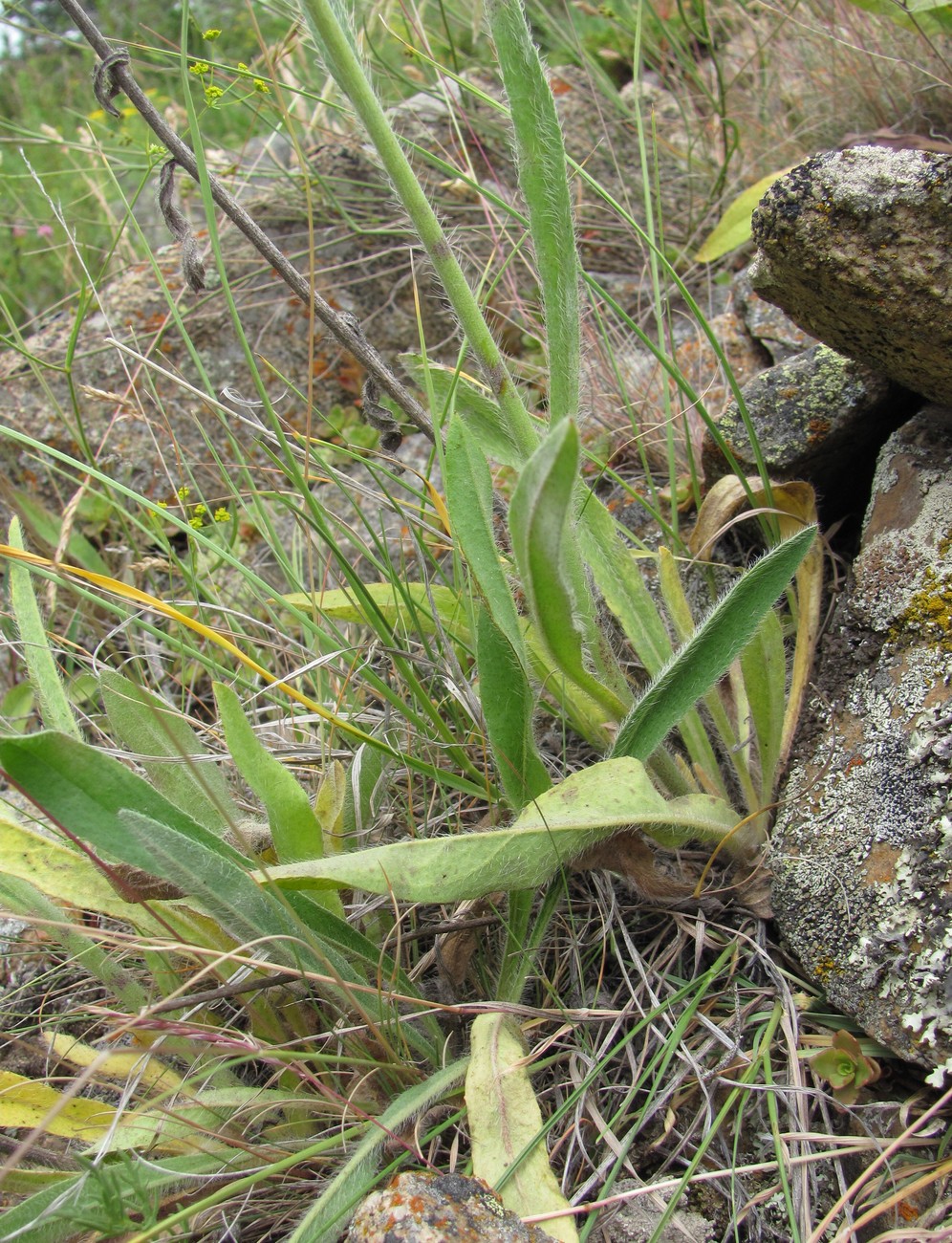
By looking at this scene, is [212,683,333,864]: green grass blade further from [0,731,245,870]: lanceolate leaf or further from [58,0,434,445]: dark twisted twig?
[58,0,434,445]: dark twisted twig

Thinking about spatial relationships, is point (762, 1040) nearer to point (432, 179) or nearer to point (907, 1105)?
point (907, 1105)

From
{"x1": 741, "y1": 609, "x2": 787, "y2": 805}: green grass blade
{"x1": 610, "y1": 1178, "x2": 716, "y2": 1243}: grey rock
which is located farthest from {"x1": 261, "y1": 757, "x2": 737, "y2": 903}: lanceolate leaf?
{"x1": 610, "y1": 1178, "x2": 716, "y2": 1243}: grey rock

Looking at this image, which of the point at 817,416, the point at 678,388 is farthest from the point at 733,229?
the point at 817,416

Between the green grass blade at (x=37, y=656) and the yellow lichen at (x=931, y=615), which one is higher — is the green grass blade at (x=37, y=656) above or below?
above

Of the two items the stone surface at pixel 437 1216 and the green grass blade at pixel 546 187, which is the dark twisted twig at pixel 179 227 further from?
the stone surface at pixel 437 1216

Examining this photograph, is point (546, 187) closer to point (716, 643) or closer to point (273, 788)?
point (716, 643)

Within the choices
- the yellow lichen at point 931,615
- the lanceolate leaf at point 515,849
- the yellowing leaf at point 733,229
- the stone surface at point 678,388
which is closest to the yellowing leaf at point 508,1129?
the lanceolate leaf at point 515,849
